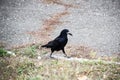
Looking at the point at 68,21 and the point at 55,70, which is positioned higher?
the point at 55,70

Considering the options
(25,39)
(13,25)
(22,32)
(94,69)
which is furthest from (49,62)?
(13,25)

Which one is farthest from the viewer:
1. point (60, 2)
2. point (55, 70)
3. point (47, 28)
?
point (60, 2)

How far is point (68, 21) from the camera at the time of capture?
45.1 feet

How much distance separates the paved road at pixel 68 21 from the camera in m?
11.3

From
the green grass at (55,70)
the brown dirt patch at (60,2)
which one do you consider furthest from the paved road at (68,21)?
the green grass at (55,70)

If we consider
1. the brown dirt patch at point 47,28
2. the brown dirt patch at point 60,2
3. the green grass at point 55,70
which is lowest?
the brown dirt patch at point 47,28

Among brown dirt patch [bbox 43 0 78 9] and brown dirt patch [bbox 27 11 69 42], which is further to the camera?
brown dirt patch [bbox 43 0 78 9]

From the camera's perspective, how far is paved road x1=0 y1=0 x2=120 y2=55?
444 inches

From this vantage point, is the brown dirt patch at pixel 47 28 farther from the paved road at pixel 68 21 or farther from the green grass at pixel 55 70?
the green grass at pixel 55 70

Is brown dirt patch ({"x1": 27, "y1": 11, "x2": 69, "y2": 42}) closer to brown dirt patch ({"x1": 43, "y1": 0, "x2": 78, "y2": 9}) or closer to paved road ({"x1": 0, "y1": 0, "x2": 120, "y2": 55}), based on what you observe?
paved road ({"x1": 0, "y1": 0, "x2": 120, "y2": 55})

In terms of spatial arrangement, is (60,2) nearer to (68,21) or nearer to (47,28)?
(68,21)

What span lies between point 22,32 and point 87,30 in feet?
7.31

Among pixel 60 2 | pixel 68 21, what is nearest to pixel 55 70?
pixel 68 21

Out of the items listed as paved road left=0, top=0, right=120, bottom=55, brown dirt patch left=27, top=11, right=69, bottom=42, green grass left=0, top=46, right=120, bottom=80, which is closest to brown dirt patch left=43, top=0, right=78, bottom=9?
paved road left=0, top=0, right=120, bottom=55
